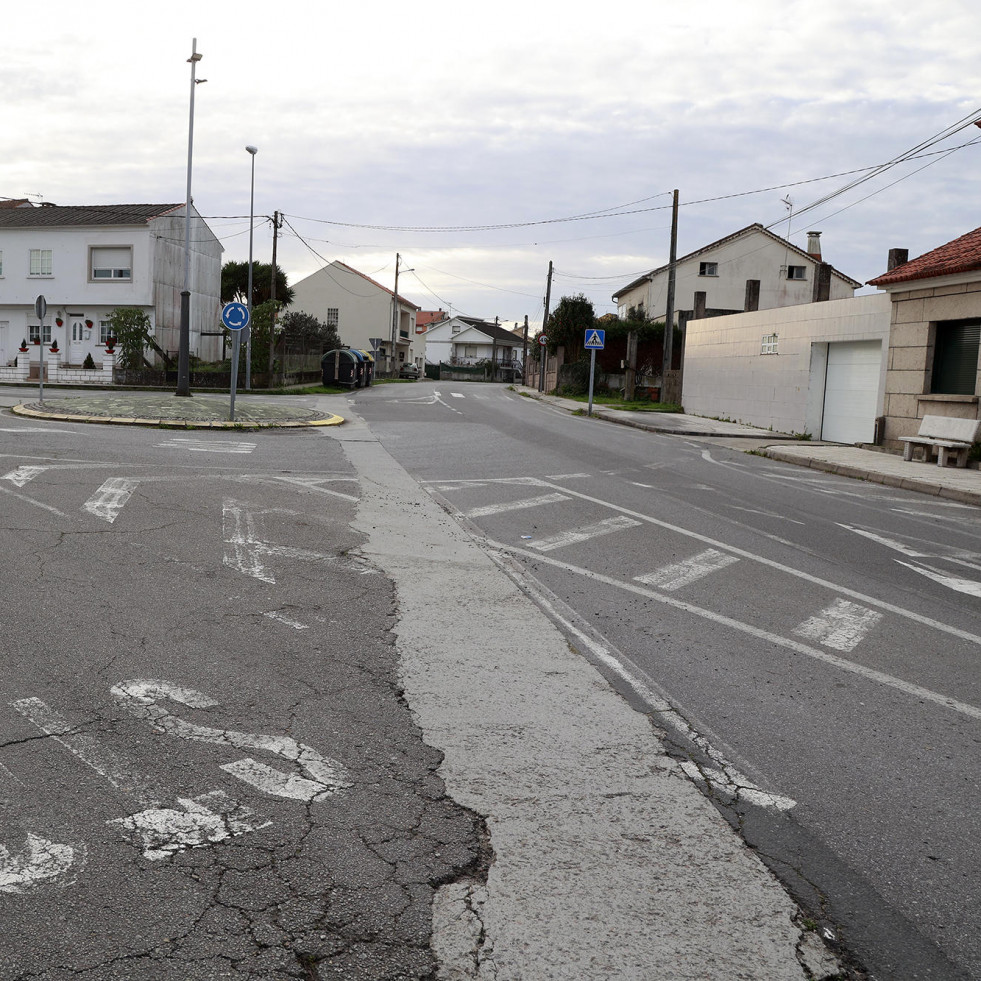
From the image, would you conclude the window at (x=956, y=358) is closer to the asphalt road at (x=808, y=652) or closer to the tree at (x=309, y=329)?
the asphalt road at (x=808, y=652)

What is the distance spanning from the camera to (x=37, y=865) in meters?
3.17

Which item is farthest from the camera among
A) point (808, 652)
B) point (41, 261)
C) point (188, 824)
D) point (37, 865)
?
A: point (41, 261)

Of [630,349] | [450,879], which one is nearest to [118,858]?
[450,879]

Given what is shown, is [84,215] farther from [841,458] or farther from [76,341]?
[841,458]

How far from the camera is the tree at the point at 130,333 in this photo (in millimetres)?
40031

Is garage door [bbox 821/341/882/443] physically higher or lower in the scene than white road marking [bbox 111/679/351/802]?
higher

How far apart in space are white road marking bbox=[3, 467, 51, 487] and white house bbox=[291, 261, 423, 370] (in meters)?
71.7

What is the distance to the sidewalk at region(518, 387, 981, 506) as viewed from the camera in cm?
1558

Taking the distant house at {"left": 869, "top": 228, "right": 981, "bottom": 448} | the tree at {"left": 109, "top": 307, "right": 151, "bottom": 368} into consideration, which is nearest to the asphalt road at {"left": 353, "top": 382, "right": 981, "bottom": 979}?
the distant house at {"left": 869, "top": 228, "right": 981, "bottom": 448}

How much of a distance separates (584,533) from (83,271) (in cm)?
4232

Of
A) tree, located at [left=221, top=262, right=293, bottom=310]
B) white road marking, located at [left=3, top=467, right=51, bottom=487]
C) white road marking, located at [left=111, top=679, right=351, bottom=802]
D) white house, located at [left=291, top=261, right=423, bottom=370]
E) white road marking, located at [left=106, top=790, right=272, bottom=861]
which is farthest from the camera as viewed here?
white house, located at [left=291, top=261, right=423, bottom=370]

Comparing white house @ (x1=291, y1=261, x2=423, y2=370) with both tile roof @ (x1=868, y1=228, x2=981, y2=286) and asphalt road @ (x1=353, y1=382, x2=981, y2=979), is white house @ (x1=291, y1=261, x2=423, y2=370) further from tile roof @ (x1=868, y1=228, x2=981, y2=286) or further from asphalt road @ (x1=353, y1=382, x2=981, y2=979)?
asphalt road @ (x1=353, y1=382, x2=981, y2=979)

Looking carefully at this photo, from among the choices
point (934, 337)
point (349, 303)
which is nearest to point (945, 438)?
point (934, 337)

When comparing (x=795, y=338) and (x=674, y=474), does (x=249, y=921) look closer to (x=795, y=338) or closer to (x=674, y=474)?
(x=674, y=474)
